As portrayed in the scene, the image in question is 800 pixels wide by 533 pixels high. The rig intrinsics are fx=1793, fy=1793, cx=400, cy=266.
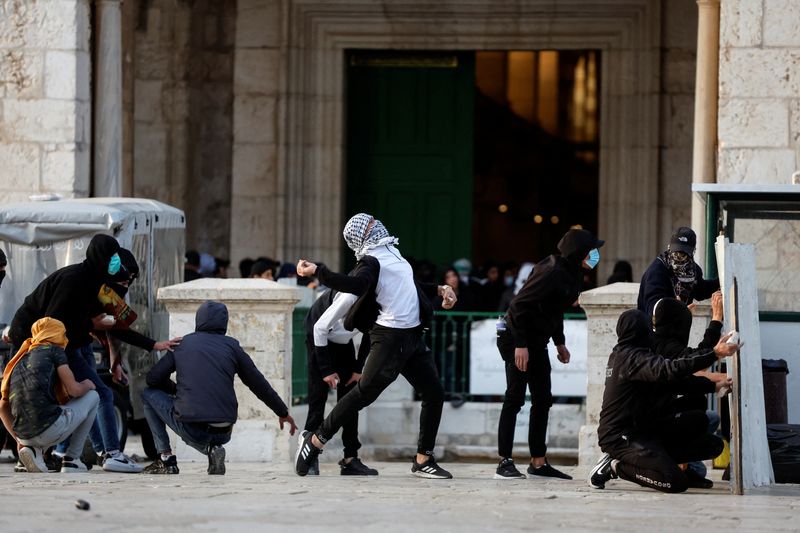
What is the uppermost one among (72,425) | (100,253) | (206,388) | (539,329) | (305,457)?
(100,253)

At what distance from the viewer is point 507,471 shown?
11.5 meters

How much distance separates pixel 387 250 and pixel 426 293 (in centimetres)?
45

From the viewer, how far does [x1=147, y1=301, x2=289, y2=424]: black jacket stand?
11125mm

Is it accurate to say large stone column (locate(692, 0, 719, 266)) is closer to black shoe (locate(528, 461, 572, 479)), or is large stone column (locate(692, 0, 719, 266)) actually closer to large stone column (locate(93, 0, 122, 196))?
black shoe (locate(528, 461, 572, 479))

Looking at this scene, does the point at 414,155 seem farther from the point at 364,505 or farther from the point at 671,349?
the point at 364,505

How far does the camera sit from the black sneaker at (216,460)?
11.4 m

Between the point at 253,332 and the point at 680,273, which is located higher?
the point at 680,273

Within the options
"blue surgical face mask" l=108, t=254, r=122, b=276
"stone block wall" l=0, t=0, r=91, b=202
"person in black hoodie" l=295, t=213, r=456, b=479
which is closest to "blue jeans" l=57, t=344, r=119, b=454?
"blue surgical face mask" l=108, t=254, r=122, b=276

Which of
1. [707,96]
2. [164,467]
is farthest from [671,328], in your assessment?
[707,96]

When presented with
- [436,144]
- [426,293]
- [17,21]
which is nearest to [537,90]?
[436,144]

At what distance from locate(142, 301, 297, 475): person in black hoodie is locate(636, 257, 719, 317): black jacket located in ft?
7.73

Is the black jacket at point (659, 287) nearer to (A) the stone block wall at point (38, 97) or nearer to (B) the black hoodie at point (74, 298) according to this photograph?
(B) the black hoodie at point (74, 298)

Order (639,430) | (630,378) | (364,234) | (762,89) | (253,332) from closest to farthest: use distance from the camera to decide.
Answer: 1. (630,378)
2. (639,430)
3. (364,234)
4. (253,332)
5. (762,89)

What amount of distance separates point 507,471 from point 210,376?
6.59ft
